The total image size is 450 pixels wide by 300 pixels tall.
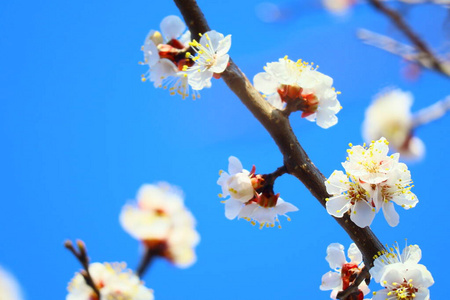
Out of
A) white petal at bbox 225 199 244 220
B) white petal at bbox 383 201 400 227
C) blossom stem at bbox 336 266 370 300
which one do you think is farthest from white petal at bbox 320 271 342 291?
white petal at bbox 225 199 244 220

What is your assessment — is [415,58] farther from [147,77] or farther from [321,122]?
[147,77]

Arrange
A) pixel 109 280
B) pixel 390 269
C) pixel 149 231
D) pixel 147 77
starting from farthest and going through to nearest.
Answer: pixel 147 77, pixel 390 269, pixel 109 280, pixel 149 231

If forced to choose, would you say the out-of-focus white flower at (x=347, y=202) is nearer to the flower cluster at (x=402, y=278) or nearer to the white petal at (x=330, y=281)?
the flower cluster at (x=402, y=278)

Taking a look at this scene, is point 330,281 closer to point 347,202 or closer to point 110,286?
point 347,202

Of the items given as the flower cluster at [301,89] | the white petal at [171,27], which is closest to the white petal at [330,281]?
the flower cluster at [301,89]

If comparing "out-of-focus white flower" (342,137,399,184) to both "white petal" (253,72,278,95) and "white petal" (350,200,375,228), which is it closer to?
"white petal" (350,200,375,228)

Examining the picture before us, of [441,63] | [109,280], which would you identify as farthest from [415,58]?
[109,280]

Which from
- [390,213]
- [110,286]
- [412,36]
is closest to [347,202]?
[390,213]
